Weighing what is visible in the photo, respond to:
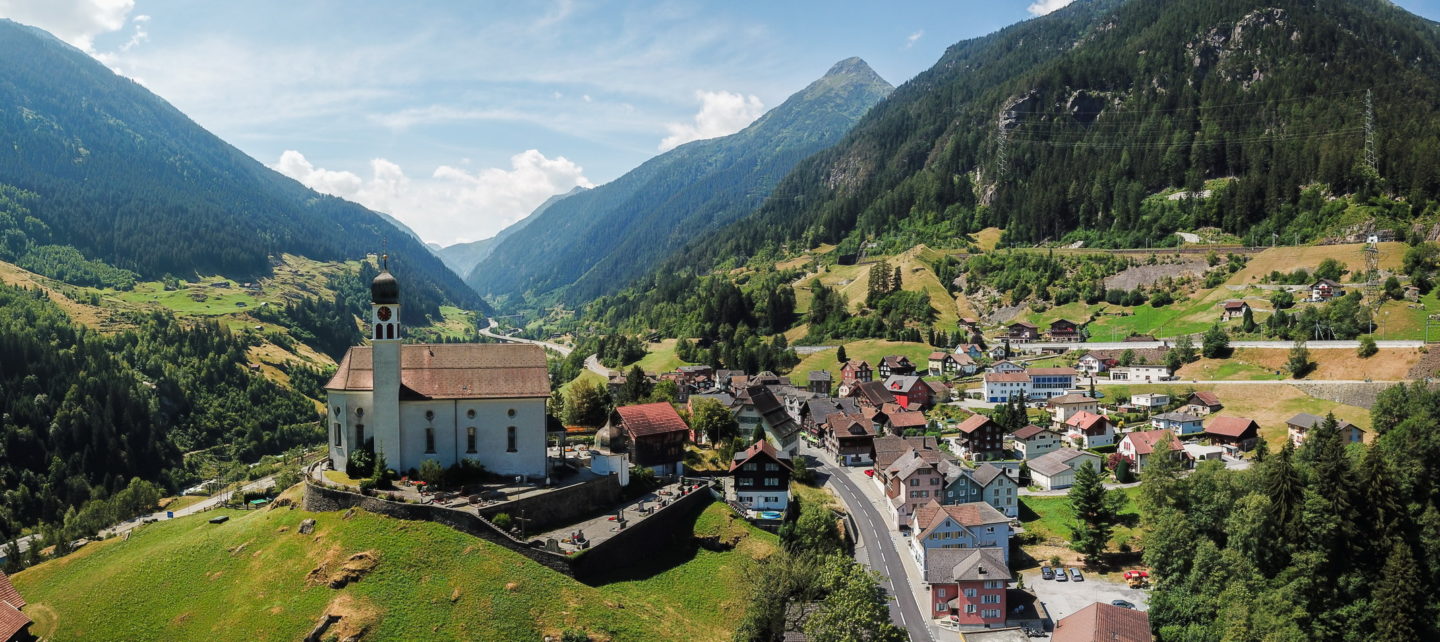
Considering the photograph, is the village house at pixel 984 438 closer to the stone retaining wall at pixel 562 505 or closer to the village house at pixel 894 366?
the village house at pixel 894 366

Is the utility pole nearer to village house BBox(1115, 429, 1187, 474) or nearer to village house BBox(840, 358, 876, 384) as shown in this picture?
village house BBox(840, 358, 876, 384)

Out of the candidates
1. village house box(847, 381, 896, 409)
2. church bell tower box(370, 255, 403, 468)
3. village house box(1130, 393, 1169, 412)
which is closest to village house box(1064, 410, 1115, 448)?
village house box(1130, 393, 1169, 412)

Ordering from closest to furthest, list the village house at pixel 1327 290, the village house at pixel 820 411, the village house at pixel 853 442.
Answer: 1. the village house at pixel 853 442
2. the village house at pixel 820 411
3. the village house at pixel 1327 290

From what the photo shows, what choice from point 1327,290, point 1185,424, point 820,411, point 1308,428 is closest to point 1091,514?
point 1308,428

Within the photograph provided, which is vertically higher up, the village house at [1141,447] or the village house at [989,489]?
the village house at [1141,447]

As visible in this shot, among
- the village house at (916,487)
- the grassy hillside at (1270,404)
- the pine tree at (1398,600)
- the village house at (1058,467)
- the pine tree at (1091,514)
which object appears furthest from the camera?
the grassy hillside at (1270,404)

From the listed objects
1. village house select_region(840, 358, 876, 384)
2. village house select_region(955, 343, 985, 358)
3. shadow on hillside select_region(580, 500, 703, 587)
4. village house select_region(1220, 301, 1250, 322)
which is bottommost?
shadow on hillside select_region(580, 500, 703, 587)

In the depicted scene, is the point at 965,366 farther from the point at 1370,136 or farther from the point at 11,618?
the point at 11,618

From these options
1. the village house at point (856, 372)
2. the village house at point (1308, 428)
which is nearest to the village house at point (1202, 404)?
the village house at point (1308, 428)
